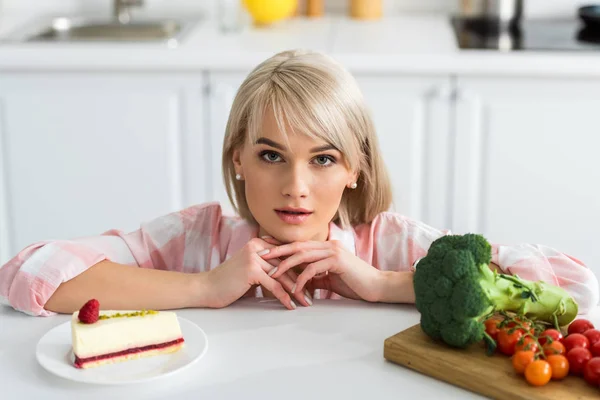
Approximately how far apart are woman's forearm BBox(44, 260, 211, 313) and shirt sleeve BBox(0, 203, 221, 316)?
0.06 feet

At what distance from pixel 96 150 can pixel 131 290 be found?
155 centimetres

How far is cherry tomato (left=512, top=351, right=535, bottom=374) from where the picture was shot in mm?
1121

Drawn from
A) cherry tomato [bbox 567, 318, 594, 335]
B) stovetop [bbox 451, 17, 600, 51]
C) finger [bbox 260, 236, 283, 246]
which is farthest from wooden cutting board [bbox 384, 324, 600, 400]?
stovetop [bbox 451, 17, 600, 51]

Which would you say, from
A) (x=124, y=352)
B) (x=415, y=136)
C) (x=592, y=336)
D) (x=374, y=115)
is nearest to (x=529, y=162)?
(x=415, y=136)

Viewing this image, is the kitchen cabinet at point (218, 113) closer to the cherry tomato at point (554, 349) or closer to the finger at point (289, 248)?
the finger at point (289, 248)

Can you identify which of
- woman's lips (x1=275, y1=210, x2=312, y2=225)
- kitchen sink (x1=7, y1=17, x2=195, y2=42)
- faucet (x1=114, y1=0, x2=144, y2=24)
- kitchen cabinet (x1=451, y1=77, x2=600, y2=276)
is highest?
faucet (x1=114, y1=0, x2=144, y2=24)

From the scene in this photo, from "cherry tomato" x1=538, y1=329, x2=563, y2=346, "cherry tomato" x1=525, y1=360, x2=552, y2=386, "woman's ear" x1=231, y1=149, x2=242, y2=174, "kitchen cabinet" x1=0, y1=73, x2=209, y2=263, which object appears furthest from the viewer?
"kitchen cabinet" x1=0, y1=73, x2=209, y2=263

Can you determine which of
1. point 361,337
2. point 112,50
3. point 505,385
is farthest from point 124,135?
point 505,385

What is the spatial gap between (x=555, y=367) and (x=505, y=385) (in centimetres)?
6

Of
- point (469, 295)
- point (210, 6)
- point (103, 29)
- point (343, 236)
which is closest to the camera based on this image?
point (469, 295)

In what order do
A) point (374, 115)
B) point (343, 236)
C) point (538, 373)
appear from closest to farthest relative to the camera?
point (538, 373) < point (343, 236) < point (374, 115)

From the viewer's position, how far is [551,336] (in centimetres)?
121

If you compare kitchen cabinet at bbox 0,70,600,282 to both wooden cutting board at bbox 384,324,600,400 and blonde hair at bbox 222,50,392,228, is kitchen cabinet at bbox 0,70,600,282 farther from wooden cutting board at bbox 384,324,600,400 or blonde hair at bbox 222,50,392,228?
wooden cutting board at bbox 384,324,600,400

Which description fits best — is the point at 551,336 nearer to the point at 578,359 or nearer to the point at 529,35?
the point at 578,359
